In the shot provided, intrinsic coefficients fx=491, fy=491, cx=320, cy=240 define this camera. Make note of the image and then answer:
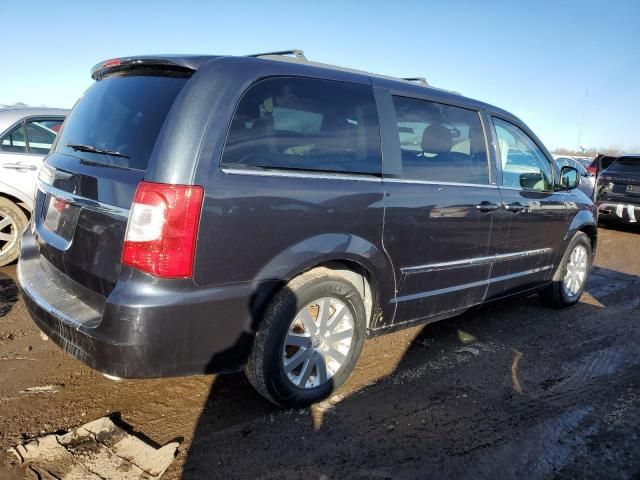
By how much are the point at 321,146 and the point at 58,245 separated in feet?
4.99

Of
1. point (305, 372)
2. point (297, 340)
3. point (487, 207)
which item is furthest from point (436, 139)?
point (305, 372)

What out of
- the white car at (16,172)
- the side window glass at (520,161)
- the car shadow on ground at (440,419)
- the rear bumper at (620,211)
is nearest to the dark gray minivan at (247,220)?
the car shadow on ground at (440,419)

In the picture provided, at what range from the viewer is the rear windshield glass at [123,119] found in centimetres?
238

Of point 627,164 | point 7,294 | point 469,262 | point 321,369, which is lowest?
point 7,294

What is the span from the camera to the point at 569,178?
4.73 m

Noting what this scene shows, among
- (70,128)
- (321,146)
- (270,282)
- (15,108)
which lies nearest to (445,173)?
(321,146)

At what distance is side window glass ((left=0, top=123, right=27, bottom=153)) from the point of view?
5.28 metres

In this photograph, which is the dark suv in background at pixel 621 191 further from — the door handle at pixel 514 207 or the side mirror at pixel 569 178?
the door handle at pixel 514 207

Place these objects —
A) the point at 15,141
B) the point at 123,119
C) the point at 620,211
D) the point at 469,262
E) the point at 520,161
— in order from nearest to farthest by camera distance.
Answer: the point at 123,119 < the point at 469,262 < the point at 520,161 < the point at 15,141 < the point at 620,211

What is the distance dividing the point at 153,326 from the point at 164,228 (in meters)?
0.44

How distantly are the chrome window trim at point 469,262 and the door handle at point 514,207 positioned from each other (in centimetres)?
37

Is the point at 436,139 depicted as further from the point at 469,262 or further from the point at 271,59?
the point at 271,59

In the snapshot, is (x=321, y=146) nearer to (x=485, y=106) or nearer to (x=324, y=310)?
(x=324, y=310)

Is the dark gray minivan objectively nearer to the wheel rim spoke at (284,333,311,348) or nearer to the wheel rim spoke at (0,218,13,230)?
the wheel rim spoke at (284,333,311,348)
